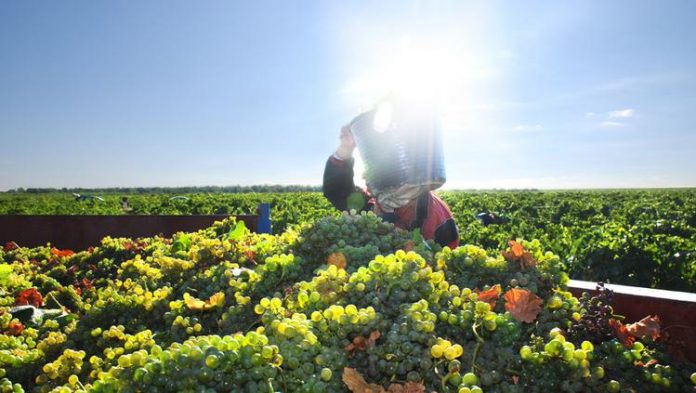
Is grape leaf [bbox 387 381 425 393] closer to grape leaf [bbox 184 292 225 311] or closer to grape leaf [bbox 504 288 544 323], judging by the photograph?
grape leaf [bbox 504 288 544 323]

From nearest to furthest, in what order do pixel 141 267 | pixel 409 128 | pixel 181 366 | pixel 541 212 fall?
pixel 181 366, pixel 141 267, pixel 409 128, pixel 541 212

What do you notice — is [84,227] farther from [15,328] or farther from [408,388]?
[408,388]

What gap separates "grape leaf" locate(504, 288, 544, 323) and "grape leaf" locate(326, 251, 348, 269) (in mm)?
683

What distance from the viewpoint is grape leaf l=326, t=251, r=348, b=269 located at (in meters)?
2.11

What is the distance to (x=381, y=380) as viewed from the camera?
4.60 feet

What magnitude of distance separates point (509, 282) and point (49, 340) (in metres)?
1.86

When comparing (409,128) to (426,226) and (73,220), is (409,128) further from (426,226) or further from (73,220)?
(73,220)

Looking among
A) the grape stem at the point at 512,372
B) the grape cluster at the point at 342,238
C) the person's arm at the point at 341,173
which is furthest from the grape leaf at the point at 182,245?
the grape stem at the point at 512,372

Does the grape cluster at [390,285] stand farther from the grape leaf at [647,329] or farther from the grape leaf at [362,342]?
→ the grape leaf at [647,329]

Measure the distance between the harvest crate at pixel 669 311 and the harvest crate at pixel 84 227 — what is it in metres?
3.97

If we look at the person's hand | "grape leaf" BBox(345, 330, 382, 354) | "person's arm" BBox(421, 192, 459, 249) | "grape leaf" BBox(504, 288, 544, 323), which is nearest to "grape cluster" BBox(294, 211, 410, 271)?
"grape leaf" BBox(504, 288, 544, 323)

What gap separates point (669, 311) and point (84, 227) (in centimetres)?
674

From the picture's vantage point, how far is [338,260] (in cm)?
213

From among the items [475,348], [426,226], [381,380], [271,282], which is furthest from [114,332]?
[426,226]
